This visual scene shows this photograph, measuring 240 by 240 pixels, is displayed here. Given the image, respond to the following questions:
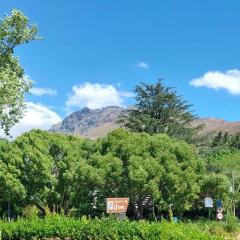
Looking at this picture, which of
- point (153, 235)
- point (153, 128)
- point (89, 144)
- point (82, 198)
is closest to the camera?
point (153, 235)

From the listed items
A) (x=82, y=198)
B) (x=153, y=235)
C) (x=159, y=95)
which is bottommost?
(x=153, y=235)

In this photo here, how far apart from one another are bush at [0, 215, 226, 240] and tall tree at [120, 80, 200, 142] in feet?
96.0

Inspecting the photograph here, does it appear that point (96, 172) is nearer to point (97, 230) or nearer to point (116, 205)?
point (97, 230)

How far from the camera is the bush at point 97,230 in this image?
57.0ft

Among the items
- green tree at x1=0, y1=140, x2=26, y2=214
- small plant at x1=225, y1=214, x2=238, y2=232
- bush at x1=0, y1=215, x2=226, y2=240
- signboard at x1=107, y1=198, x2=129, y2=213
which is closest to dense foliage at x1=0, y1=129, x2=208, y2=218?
green tree at x1=0, y1=140, x2=26, y2=214

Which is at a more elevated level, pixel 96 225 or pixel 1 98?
pixel 1 98

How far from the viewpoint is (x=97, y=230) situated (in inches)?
913

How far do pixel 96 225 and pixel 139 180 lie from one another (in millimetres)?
12629

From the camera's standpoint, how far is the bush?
1738 cm

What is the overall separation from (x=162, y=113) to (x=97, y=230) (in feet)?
117

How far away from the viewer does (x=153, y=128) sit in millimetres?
54719

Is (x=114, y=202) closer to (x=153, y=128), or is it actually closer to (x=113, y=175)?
(x=113, y=175)

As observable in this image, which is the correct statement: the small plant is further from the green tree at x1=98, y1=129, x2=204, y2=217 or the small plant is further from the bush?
the bush

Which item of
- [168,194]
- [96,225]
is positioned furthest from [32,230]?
[168,194]
